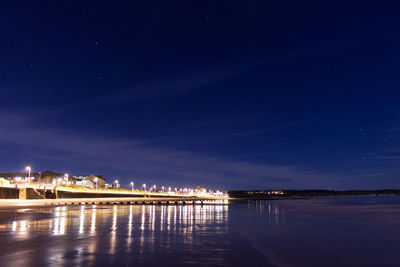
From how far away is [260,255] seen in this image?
16.8 m

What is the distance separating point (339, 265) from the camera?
14789mm

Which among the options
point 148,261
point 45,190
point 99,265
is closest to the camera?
point 99,265

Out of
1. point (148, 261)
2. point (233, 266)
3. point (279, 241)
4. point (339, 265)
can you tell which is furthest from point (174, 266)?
point (279, 241)

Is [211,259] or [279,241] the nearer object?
[211,259]

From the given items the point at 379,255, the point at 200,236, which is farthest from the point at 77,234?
the point at 379,255

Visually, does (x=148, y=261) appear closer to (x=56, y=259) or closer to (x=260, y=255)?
(x=56, y=259)

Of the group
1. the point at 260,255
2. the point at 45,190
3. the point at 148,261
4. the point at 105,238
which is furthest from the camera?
the point at 45,190

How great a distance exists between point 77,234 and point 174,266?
12.2 meters

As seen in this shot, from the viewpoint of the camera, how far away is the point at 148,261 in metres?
14.5

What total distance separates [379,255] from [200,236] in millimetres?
11133

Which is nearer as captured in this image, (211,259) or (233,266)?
(233,266)

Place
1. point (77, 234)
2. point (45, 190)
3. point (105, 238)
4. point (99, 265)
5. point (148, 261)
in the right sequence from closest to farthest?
point (99, 265) < point (148, 261) < point (105, 238) < point (77, 234) < point (45, 190)

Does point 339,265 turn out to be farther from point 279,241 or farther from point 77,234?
point 77,234

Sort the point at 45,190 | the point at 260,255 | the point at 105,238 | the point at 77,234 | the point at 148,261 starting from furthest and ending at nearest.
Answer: the point at 45,190
the point at 77,234
the point at 105,238
the point at 260,255
the point at 148,261
